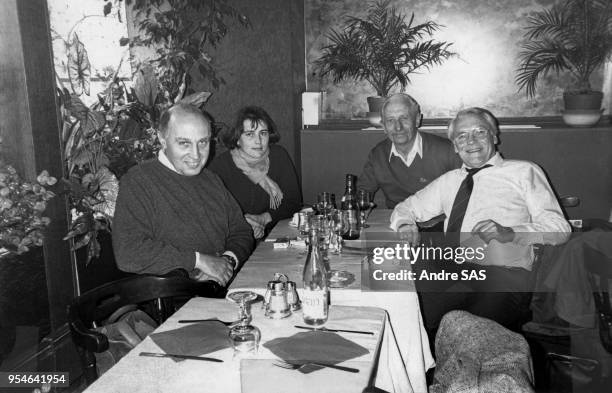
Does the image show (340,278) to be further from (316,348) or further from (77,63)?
(77,63)

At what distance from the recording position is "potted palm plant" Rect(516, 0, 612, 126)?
4.29 meters

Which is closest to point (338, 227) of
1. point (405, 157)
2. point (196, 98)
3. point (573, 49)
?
point (405, 157)

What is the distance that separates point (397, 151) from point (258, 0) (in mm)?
1831

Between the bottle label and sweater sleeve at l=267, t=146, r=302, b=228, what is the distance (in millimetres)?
2165

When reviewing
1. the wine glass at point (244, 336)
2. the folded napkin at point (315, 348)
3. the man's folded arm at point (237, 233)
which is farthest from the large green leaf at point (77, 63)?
the folded napkin at point (315, 348)

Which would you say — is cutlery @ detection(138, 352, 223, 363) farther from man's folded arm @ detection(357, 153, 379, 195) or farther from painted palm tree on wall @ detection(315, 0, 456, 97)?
painted palm tree on wall @ detection(315, 0, 456, 97)

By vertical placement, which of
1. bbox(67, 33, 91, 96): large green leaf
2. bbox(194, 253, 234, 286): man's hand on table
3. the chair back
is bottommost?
the chair back

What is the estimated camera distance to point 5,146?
291cm

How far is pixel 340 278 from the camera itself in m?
2.09

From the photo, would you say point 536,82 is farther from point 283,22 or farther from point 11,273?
point 11,273

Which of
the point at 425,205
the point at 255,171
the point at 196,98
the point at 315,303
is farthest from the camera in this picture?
the point at 196,98

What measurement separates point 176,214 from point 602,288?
229 centimetres

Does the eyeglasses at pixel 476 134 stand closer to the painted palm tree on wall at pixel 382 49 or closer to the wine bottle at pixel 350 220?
the wine bottle at pixel 350 220

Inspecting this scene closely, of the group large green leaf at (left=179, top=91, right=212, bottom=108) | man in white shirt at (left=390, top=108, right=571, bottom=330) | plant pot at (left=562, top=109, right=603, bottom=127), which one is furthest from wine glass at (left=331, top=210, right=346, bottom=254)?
plant pot at (left=562, top=109, right=603, bottom=127)
